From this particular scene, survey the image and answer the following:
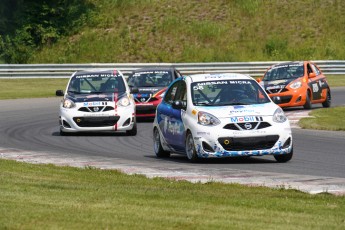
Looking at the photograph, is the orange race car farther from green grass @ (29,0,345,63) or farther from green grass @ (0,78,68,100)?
green grass @ (29,0,345,63)

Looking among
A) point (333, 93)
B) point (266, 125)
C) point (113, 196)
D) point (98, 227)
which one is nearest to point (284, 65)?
point (333, 93)

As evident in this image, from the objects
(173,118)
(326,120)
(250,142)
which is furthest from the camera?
(326,120)

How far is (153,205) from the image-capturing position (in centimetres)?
1040

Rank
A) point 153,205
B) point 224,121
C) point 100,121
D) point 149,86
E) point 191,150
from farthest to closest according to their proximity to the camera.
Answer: point 149,86
point 100,121
point 191,150
point 224,121
point 153,205

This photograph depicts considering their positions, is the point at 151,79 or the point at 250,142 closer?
the point at 250,142

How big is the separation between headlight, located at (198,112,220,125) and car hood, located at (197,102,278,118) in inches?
2.6

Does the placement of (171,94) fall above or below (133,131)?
above

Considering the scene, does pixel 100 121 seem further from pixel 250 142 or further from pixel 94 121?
pixel 250 142

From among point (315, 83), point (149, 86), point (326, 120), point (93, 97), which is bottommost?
point (315, 83)

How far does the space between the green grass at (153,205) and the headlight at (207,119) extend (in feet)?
10.1

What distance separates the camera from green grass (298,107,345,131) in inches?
945

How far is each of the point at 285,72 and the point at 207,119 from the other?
46.8 ft

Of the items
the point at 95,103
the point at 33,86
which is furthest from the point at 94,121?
the point at 33,86

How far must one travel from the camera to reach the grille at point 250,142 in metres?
16.4
